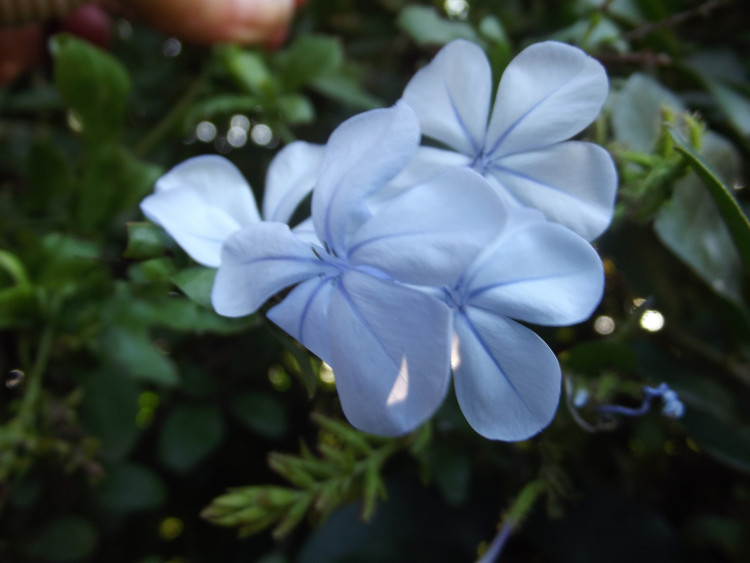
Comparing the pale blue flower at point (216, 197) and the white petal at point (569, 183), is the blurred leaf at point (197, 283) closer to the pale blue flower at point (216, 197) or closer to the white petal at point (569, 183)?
the pale blue flower at point (216, 197)

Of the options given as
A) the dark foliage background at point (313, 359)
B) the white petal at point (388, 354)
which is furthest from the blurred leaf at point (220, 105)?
the white petal at point (388, 354)

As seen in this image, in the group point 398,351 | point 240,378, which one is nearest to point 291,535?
point 240,378

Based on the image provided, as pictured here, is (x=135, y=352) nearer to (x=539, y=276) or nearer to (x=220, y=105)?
(x=220, y=105)

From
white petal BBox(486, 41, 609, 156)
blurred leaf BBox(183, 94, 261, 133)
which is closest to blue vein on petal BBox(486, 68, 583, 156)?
white petal BBox(486, 41, 609, 156)

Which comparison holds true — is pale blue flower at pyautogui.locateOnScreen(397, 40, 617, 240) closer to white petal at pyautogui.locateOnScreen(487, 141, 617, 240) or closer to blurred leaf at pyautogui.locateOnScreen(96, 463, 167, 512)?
white petal at pyautogui.locateOnScreen(487, 141, 617, 240)

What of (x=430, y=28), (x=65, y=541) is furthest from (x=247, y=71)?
(x=65, y=541)

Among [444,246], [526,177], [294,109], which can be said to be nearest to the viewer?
[444,246]
